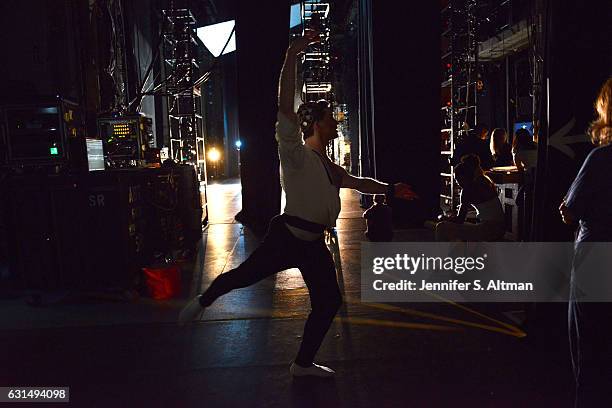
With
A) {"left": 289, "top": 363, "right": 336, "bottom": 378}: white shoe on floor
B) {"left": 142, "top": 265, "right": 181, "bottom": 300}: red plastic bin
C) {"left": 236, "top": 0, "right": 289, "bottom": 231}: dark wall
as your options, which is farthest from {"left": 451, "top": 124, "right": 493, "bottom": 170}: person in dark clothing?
{"left": 289, "top": 363, "right": 336, "bottom": 378}: white shoe on floor

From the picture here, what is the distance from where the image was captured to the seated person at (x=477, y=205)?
19.4 feet

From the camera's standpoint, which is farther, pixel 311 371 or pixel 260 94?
pixel 260 94

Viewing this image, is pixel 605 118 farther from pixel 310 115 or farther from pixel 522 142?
pixel 522 142

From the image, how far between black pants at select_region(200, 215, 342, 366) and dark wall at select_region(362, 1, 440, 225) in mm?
7825

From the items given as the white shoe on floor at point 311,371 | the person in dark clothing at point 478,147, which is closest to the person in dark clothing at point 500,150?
the person in dark clothing at point 478,147

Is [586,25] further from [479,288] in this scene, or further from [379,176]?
[379,176]

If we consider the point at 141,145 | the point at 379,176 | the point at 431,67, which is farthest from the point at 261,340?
the point at 431,67

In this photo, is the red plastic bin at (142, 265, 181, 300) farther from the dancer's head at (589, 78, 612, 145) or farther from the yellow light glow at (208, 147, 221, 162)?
the yellow light glow at (208, 147, 221, 162)

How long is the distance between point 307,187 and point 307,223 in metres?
0.24

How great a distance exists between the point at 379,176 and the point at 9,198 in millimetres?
7314

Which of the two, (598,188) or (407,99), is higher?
(407,99)

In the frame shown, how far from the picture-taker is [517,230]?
7410mm

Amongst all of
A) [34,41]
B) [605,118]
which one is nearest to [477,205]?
[605,118]

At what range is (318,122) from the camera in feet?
12.1
